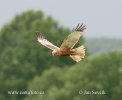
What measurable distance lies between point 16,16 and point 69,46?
70465mm

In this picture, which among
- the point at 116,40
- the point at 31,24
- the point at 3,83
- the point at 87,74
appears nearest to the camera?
the point at 87,74

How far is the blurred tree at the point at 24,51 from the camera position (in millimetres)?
65575

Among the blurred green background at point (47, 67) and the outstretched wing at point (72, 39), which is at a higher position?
the blurred green background at point (47, 67)

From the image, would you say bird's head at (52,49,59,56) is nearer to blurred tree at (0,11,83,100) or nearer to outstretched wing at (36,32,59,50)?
outstretched wing at (36,32,59,50)

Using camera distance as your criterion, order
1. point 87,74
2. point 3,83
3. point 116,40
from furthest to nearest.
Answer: point 116,40, point 3,83, point 87,74

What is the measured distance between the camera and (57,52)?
8.98m

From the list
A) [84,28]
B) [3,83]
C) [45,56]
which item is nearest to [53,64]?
[45,56]

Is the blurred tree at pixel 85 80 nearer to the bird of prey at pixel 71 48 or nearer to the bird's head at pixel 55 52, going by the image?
the bird of prey at pixel 71 48

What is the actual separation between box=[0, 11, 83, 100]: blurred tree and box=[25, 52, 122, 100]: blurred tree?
7.15 m

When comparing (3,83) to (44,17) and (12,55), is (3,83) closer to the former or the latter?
(12,55)

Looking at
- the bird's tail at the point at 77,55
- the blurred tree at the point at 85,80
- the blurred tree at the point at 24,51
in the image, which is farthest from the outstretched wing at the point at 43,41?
the blurred tree at the point at 24,51

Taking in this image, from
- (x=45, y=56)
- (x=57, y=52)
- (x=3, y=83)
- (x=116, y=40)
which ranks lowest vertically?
(x=57, y=52)

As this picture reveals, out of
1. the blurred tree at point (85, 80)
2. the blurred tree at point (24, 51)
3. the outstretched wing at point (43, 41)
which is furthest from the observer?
the blurred tree at point (24, 51)

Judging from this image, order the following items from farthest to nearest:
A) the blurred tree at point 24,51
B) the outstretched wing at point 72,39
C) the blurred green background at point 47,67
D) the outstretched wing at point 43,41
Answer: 1. the blurred tree at point 24,51
2. the blurred green background at point 47,67
3. the outstretched wing at point 43,41
4. the outstretched wing at point 72,39
